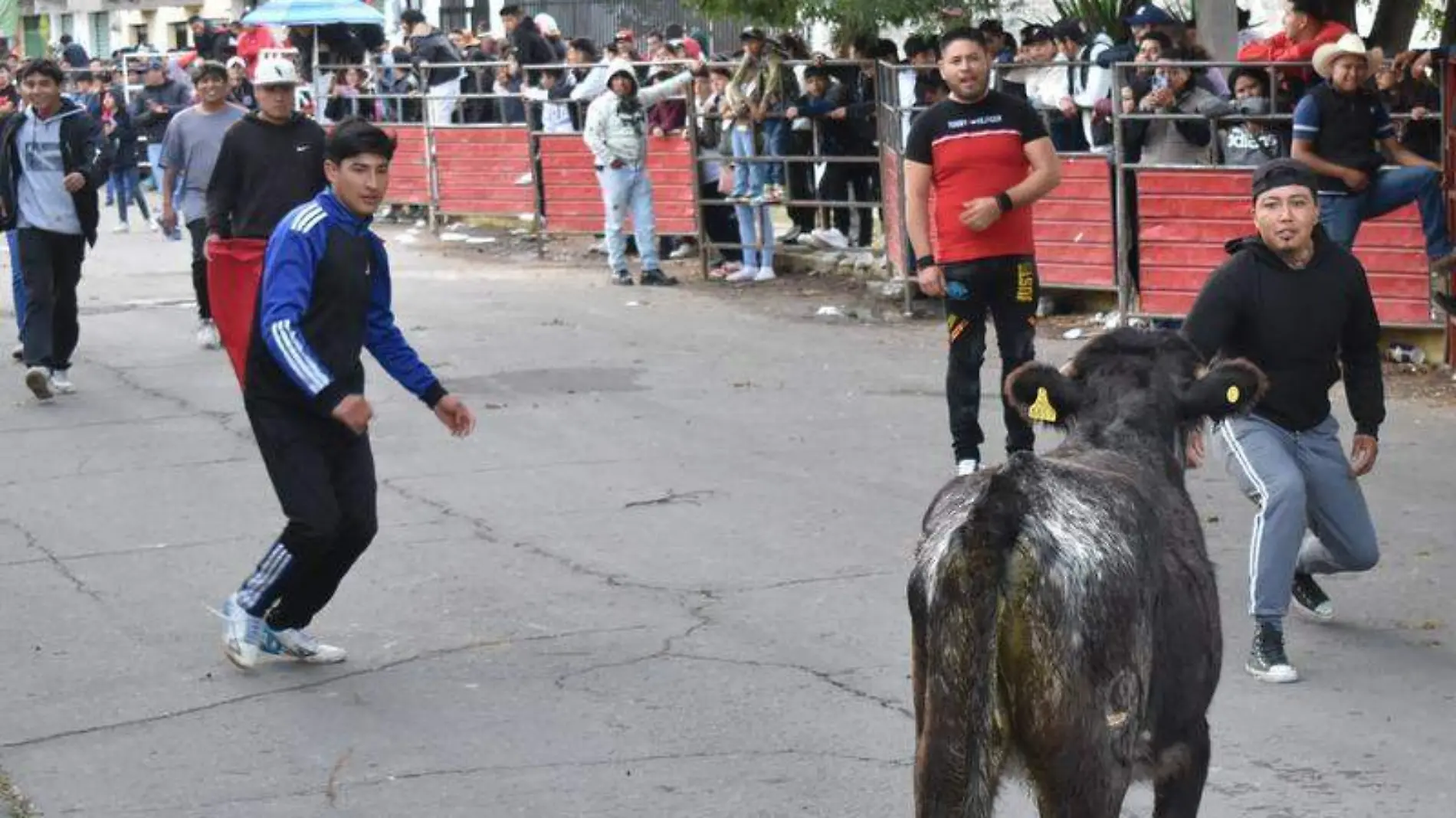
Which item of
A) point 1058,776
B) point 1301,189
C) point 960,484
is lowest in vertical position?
point 1058,776

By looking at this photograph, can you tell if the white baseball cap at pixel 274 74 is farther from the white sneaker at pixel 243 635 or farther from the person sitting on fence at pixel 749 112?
the person sitting on fence at pixel 749 112

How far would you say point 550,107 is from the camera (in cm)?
2278

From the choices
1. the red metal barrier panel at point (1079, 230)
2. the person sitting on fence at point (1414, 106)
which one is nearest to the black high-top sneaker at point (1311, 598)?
the person sitting on fence at point (1414, 106)

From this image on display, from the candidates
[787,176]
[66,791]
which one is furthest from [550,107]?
[66,791]

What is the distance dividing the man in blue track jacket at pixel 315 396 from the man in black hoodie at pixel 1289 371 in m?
2.71

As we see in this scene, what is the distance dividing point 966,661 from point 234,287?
7433 millimetres

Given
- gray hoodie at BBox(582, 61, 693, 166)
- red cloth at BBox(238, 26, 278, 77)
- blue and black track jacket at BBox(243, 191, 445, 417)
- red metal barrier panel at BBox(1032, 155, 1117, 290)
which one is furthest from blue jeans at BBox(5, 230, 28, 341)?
red cloth at BBox(238, 26, 278, 77)

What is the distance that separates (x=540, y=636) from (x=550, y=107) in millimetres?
15182

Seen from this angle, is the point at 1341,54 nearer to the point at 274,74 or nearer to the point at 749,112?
the point at 274,74

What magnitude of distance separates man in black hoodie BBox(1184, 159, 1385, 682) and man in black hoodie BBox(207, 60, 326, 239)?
272 inches

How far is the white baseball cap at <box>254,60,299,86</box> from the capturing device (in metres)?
12.7

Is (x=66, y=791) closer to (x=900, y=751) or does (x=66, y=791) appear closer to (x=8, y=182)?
(x=900, y=751)

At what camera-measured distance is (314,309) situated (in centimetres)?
759

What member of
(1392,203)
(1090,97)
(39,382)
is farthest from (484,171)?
(1392,203)
